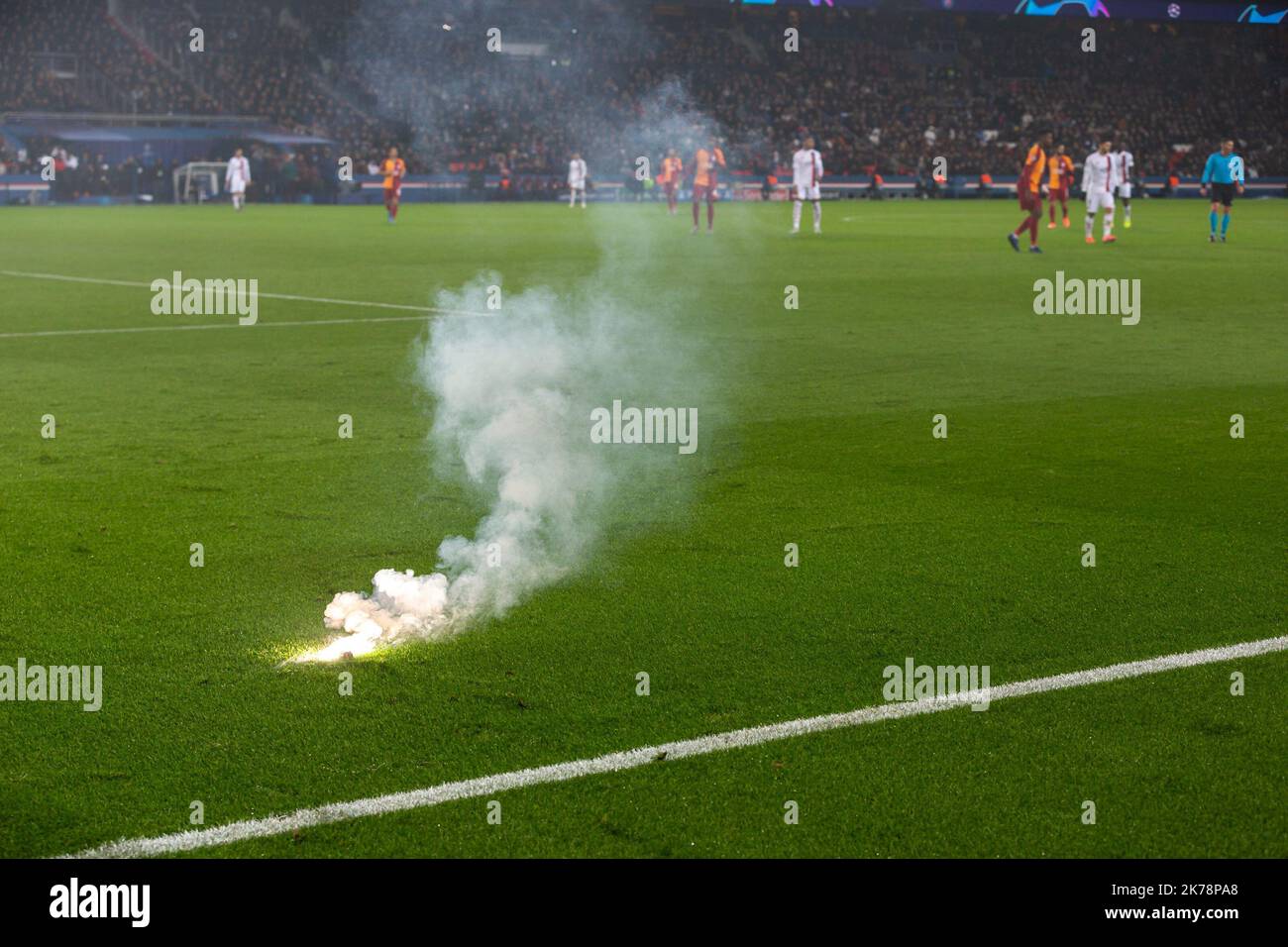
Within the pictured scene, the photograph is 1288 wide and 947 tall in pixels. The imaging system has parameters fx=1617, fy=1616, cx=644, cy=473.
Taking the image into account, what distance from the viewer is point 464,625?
587 cm

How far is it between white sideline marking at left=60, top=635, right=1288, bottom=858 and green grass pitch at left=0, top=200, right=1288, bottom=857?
0.07 m

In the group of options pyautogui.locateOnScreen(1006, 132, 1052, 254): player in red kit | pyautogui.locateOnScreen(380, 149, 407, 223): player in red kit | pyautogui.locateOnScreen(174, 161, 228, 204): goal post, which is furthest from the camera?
pyautogui.locateOnScreen(174, 161, 228, 204): goal post

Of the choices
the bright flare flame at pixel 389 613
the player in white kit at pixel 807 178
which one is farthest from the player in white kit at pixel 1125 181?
the bright flare flame at pixel 389 613

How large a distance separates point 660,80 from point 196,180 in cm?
1628

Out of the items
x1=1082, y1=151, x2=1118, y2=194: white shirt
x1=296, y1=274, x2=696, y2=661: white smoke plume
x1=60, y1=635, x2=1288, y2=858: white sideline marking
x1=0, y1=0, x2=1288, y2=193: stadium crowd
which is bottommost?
x1=60, y1=635, x2=1288, y2=858: white sideline marking

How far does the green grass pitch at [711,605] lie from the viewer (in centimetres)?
423

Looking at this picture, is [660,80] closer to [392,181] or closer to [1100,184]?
[392,181]

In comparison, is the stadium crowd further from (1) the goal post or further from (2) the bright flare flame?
(2) the bright flare flame

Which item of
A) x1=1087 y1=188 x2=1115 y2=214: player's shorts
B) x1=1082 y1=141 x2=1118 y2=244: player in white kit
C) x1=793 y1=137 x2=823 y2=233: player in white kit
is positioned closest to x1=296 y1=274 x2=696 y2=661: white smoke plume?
x1=1087 y1=188 x2=1115 y2=214: player's shorts

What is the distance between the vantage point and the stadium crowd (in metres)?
49.9
